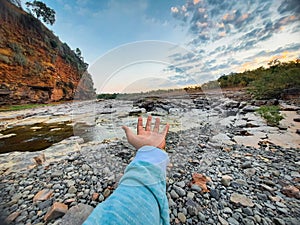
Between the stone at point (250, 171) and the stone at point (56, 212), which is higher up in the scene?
the stone at point (250, 171)

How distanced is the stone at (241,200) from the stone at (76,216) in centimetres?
73

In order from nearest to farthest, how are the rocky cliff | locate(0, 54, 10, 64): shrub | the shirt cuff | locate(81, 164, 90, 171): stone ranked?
the shirt cuff < locate(81, 164, 90, 171): stone < locate(0, 54, 10, 64): shrub < the rocky cliff

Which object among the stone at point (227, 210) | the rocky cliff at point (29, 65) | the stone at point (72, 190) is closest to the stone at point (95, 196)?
the stone at point (72, 190)

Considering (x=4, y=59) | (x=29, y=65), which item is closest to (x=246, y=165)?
(x=4, y=59)

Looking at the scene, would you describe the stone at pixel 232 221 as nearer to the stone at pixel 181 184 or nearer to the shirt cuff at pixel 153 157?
the stone at pixel 181 184

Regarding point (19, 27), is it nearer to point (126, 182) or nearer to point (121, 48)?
point (121, 48)

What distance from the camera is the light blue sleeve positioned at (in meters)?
0.26

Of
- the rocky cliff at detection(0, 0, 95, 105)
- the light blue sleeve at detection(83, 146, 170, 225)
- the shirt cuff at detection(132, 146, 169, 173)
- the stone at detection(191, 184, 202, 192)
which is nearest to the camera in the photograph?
the light blue sleeve at detection(83, 146, 170, 225)

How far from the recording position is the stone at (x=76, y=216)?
586 millimetres

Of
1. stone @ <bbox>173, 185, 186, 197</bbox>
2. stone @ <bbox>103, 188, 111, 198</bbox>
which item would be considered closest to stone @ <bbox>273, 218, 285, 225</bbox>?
stone @ <bbox>173, 185, 186, 197</bbox>

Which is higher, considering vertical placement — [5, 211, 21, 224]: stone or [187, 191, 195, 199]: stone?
[187, 191, 195, 199]: stone

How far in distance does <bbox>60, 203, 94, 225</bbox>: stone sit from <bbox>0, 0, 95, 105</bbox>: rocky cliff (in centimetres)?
573

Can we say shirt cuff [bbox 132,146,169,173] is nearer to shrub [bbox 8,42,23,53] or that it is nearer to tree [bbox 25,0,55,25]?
shrub [bbox 8,42,23,53]

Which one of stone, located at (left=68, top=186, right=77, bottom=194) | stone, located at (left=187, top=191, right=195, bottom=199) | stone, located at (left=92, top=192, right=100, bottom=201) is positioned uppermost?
stone, located at (left=187, top=191, right=195, bottom=199)
